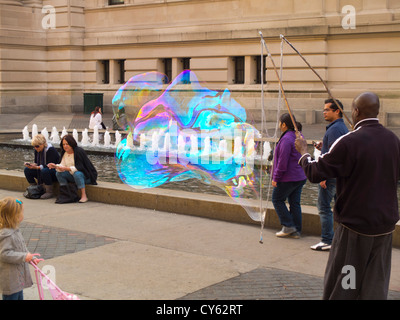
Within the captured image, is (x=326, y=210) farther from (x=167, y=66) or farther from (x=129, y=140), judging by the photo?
(x=167, y=66)

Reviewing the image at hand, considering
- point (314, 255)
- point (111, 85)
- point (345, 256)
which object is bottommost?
point (314, 255)

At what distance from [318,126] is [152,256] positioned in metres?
16.4

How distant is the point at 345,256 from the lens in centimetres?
464

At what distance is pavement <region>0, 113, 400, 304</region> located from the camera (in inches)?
Answer: 233

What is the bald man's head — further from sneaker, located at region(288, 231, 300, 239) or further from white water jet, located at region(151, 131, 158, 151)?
white water jet, located at region(151, 131, 158, 151)

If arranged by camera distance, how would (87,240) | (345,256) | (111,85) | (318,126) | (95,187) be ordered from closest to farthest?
1. (345,256)
2. (87,240)
3. (95,187)
4. (318,126)
5. (111,85)

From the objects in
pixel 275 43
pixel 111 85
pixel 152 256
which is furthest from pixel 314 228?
pixel 111 85

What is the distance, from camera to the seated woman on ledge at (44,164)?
34.4 feet

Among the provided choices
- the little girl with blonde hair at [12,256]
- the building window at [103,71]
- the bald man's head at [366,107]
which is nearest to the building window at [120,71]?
the building window at [103,71]

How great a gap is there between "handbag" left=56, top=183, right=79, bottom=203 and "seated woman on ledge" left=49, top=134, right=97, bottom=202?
0.23 ft

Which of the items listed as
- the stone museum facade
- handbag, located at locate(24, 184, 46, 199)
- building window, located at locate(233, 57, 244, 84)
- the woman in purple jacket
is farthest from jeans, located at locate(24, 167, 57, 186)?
building window, located at locate(233, 57, 244, 84)

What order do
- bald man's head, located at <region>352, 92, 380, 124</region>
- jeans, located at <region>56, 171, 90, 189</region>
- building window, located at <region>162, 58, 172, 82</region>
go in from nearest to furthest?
bald man's head, located at <region>352, 92, 380, 124</region> < jeans, located at <region>56, 171, 90, 189</region> < building window, located at <region>162, 58, 172, 82</region>

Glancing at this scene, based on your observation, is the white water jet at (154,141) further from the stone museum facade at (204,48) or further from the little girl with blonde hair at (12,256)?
the stone museum facade at (204,48)

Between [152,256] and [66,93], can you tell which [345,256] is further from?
[66,93]
